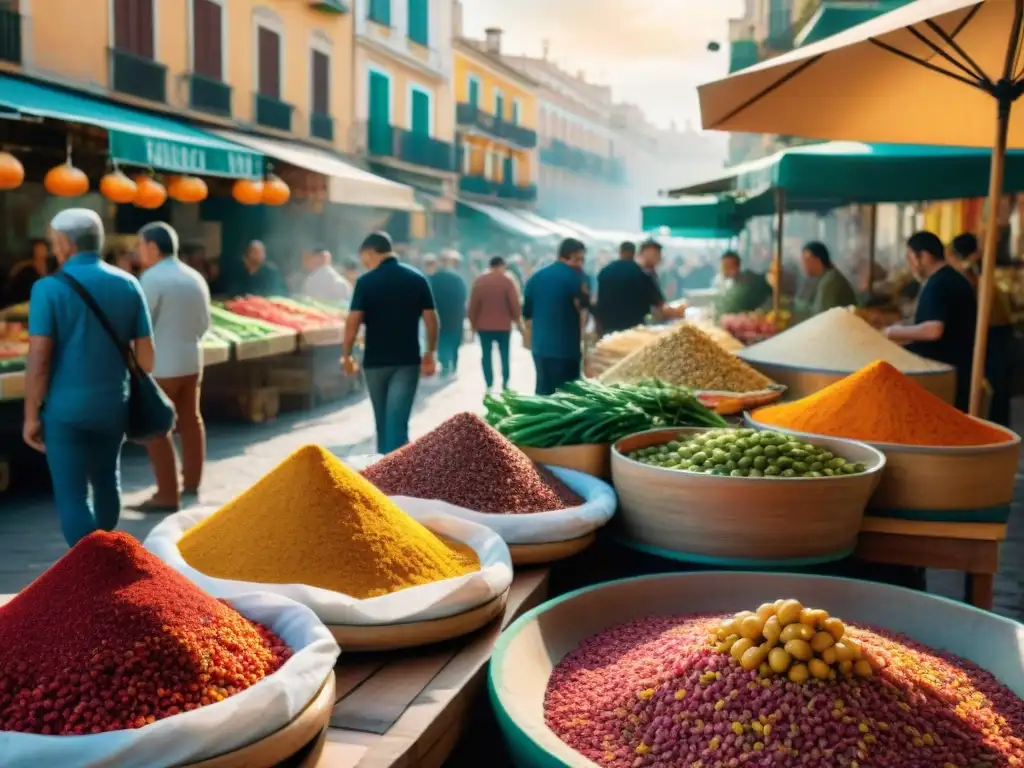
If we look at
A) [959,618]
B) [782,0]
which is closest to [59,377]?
[959,618]

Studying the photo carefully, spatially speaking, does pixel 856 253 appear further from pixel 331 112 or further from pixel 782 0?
pixel 331 112

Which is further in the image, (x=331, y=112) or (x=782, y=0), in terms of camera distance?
(x=782, y=0)

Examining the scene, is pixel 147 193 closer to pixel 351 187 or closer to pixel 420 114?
pixel 351 187

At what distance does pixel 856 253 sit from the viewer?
60.0 ft

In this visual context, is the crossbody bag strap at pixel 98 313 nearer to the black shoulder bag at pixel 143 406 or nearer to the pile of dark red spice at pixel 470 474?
the black shoulder bag at pixel 143 406

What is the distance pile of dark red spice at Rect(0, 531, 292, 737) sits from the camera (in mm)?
1460

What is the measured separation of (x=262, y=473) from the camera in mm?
7633

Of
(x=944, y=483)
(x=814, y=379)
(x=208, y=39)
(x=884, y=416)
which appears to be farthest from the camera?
(x=208, y=39)

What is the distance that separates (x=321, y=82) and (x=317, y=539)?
20160mm

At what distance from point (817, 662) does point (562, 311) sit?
6.48 meters

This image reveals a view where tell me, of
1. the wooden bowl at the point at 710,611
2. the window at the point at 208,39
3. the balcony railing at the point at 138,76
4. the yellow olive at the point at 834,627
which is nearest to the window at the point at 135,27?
the balcony railing at the point at 138,76

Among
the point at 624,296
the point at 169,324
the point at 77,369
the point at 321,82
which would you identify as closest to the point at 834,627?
the point at 77,369

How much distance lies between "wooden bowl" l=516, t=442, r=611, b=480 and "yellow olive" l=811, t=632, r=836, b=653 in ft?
4.95

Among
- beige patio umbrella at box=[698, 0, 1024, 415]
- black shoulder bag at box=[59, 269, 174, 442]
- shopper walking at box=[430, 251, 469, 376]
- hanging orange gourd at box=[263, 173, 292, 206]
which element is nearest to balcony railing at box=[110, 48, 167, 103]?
hanging orange gourd at box=[263, 173, 292, 206]
